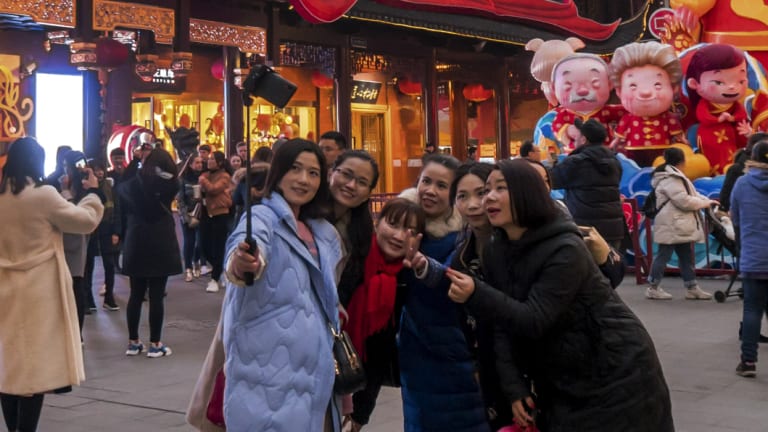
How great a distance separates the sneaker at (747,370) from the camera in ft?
23.2

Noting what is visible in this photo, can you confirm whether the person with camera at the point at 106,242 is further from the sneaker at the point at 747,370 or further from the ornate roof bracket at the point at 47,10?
the sneaker at the point at 747,370

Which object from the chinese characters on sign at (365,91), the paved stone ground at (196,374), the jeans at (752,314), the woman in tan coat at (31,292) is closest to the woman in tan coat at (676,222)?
the paved stone ground at (196,374)

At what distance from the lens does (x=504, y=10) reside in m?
20.8

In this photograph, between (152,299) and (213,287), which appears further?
(213,287)

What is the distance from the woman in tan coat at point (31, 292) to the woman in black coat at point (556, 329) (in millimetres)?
3184

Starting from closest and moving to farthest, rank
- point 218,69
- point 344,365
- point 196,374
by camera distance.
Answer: point 344,365
point 196,374
point 218,69

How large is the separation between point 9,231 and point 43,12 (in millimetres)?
9112

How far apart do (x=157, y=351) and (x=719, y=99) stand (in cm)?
892

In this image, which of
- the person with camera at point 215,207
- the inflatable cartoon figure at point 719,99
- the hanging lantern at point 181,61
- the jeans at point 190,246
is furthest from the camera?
the hanging lantern at point 181,61

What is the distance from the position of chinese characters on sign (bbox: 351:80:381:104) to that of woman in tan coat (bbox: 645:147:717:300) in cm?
1144

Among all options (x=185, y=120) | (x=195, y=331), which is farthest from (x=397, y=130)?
(x=195, y=331)

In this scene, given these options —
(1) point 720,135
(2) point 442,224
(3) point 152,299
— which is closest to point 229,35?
(1) point 720,135

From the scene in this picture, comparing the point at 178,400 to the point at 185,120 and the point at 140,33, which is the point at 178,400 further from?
the point at 185,120

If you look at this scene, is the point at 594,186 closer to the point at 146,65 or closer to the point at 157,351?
the point at 157,351
